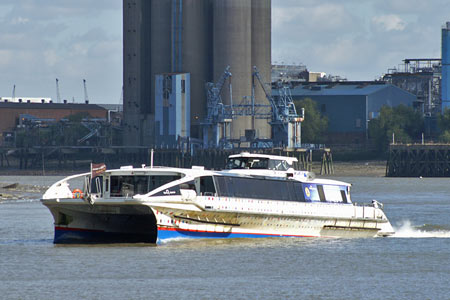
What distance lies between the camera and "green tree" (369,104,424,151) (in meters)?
176

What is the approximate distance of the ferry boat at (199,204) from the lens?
44812 millimetres

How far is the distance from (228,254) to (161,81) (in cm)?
11908

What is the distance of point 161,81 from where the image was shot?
162 m

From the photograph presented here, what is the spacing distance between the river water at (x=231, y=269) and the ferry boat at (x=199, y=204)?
73 centimetres

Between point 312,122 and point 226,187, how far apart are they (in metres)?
138

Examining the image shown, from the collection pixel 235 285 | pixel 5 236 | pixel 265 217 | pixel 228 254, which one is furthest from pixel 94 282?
pixel 5 236

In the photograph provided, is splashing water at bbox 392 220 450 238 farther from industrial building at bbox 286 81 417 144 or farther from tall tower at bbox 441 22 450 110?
industrial building at bbox 286 81 417 144

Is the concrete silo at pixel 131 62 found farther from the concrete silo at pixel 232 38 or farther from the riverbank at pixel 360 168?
the riverbank at pixel 360 168

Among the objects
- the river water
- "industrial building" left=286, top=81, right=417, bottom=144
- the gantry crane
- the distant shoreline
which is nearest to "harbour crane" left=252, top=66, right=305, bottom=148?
the gantry crane

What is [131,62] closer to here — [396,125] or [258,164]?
[396,125]

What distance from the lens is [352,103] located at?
18512 cm

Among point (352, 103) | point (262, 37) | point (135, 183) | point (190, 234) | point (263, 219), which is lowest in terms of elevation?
point (190, 234)

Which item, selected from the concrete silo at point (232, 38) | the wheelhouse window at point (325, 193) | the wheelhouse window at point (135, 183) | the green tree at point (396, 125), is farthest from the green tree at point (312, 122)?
the wheelhouse window at point (135, 183)

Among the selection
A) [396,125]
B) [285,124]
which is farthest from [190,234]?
[396,125]
